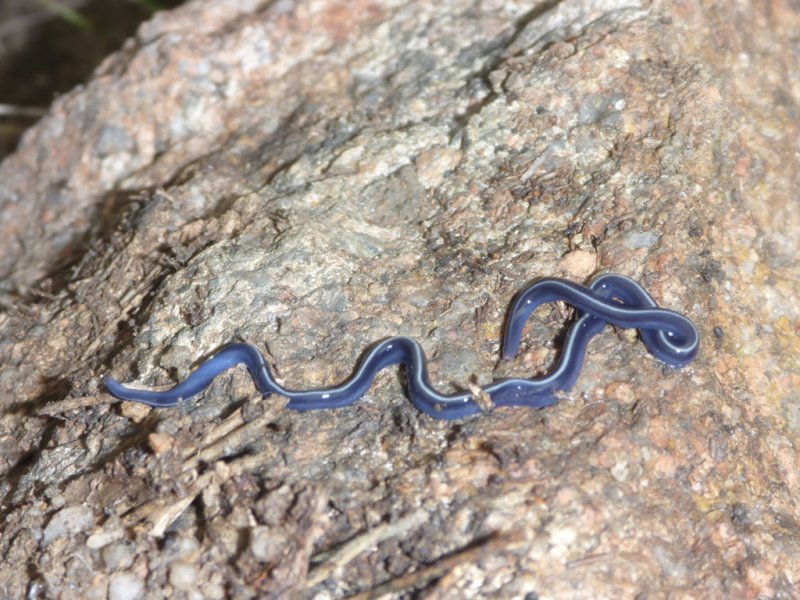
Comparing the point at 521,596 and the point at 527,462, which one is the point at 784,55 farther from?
the point at 521,596

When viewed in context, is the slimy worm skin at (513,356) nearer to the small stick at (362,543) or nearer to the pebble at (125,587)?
the small stick at (362,543)

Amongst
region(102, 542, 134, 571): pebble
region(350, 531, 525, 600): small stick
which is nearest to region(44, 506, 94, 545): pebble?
region(102, 542, 134, 571): pebble

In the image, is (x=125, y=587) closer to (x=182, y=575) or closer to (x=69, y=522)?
(x=182, y=575)

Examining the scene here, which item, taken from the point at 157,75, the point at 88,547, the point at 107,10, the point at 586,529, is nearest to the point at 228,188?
the point at 157,75

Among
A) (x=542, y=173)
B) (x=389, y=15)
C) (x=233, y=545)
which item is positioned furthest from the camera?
(x=389, y=15)

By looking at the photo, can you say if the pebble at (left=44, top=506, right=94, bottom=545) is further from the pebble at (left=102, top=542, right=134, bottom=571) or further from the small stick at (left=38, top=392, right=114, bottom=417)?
the small stick at (left=38, top=392, right=114, bottom=417)

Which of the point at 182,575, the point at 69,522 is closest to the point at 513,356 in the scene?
the point at 182,575

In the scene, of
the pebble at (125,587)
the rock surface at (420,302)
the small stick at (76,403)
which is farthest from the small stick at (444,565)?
the small stick at (76,403)
